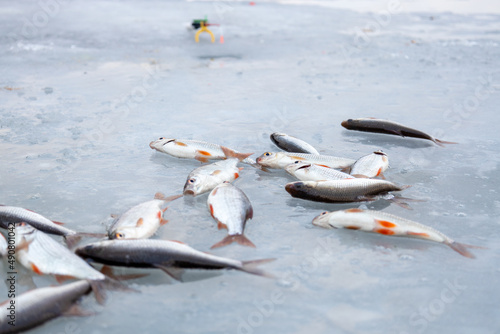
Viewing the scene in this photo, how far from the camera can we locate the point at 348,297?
2.85m

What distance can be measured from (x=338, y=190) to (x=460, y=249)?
0.98 m

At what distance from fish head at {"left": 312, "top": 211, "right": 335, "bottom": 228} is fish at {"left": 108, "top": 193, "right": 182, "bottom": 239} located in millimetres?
1102

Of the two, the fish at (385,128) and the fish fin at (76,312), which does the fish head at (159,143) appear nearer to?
the fish at (385,128)

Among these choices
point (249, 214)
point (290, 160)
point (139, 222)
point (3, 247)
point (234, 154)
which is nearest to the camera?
point (3, 247)

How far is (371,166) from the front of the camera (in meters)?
4.46

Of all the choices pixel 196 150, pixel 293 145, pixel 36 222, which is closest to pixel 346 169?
A: pixel 293 145

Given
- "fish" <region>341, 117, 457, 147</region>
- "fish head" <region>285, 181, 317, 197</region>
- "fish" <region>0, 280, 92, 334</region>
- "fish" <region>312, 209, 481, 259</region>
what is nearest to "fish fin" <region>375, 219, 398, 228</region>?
"fish" <region>312, 209, 481, 259</region>

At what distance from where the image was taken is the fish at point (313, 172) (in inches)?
167

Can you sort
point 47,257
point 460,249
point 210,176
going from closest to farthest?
1. point 47,257
2. point 460,249
3. point 210,176

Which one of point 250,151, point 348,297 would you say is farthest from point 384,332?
point 250,151

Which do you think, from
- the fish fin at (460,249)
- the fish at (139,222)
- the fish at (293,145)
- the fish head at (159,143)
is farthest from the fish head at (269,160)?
the fish fin at (460,249)

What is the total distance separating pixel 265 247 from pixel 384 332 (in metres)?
1.03

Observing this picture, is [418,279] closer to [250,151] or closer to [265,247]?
[265,247]

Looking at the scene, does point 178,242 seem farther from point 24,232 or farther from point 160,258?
point 24,232
